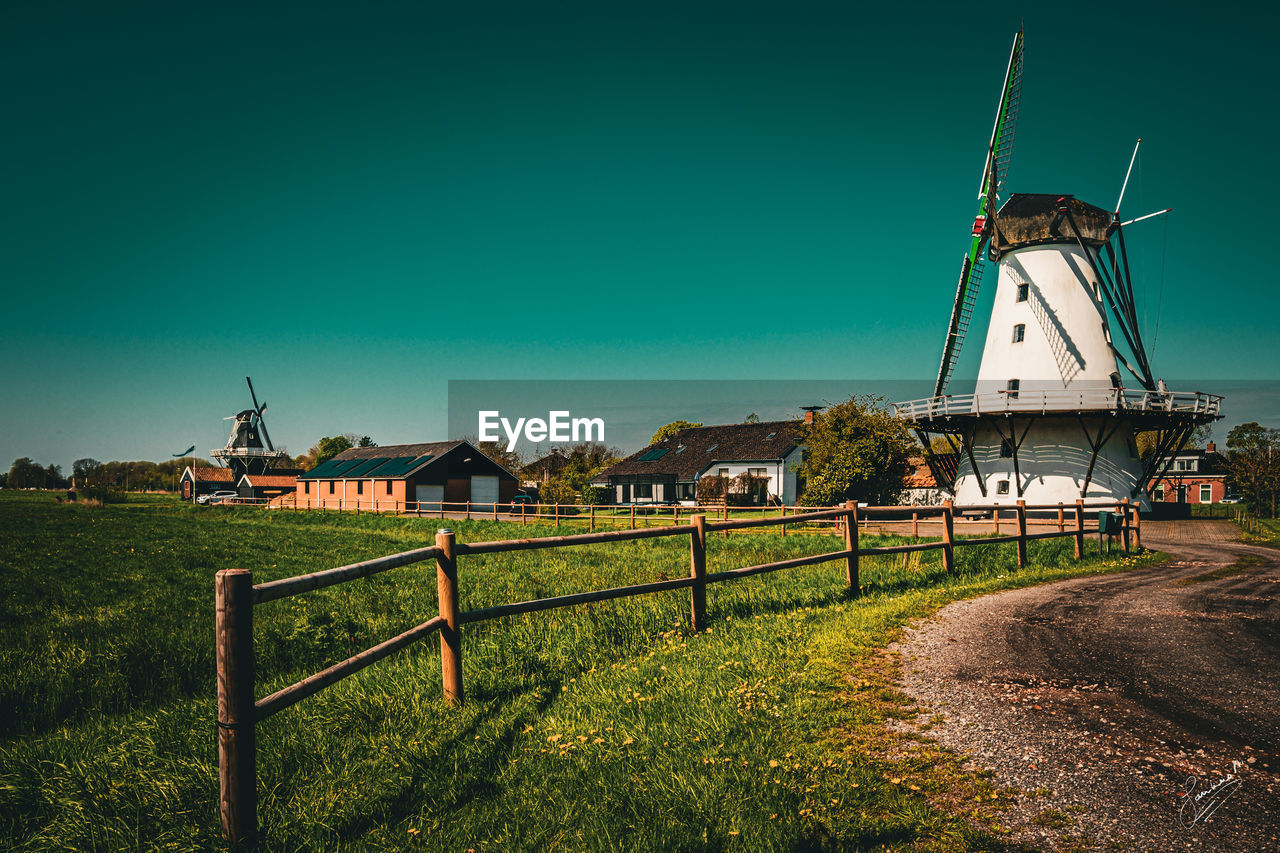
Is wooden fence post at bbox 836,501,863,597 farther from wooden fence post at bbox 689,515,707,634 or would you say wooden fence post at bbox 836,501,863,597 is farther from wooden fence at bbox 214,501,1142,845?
wooden fence at bbox 214,501,1142,845

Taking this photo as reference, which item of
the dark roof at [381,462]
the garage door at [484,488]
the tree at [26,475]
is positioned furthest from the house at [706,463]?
the tree at [26,475]

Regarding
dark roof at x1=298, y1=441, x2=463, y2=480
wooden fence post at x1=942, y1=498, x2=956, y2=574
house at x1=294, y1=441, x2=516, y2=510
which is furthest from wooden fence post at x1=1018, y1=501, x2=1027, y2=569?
dark roof at x1=298, y1=441, x2=463, y2=480

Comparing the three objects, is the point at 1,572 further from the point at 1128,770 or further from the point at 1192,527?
the point at 1192,527

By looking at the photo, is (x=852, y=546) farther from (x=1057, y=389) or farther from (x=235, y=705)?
(x=1057, y=389)

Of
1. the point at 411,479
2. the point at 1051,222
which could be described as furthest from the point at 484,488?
the point at 1051,222

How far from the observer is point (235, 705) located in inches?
135

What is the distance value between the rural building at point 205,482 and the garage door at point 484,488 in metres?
45.7

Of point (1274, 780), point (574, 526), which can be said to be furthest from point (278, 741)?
point (574, 526)

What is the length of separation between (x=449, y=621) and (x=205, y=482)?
9824 cm

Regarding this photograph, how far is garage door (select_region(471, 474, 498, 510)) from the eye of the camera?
5446cm

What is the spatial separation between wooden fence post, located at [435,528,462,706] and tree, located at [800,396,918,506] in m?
33.0

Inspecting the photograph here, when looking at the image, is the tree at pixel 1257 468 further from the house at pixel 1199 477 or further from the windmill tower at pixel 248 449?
the windmill tower at pixel 248 449

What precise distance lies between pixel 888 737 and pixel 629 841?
2.10 m

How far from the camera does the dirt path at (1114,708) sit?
11.9 feet
